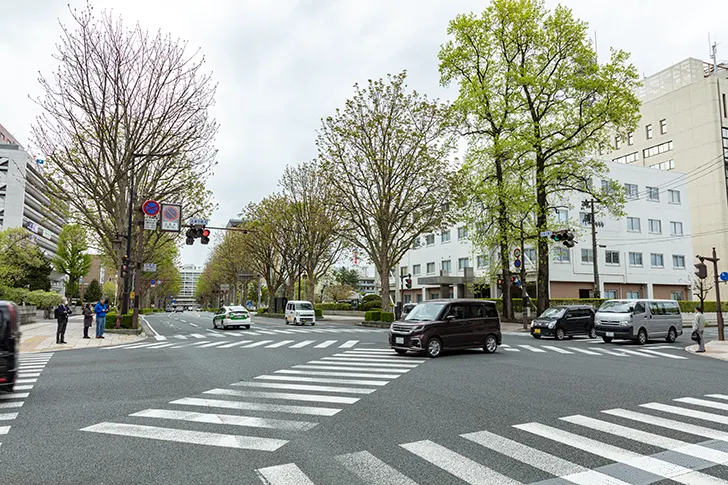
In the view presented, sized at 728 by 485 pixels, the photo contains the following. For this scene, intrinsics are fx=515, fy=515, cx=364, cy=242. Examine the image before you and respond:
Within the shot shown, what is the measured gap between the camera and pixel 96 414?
7.50 m

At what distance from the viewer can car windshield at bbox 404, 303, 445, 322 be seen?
1596 cm

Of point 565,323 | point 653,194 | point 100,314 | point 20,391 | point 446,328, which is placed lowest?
point 20,391

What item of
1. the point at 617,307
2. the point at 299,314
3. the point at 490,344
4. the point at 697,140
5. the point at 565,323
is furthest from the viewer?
the point at 697,140

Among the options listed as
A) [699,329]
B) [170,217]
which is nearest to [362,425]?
[699,329]

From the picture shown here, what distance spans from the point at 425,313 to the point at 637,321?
11.2 meters

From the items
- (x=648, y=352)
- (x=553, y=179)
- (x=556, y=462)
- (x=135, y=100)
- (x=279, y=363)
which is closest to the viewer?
(x=556, y=462)

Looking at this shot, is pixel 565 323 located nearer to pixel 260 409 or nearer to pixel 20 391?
pixel 260 409

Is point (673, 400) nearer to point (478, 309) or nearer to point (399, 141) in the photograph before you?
point (478, 309)

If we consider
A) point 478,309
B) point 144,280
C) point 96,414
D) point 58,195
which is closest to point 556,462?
point 96,414

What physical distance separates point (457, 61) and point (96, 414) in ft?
103

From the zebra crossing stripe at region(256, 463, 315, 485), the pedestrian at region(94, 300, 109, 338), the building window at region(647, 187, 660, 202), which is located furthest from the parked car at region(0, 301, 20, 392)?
the building window at region(647, 187, 660, 202)

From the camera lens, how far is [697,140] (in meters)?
59.7

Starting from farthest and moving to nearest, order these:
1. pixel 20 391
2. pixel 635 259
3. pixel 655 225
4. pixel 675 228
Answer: pixel 675 228
pixel 655 225
pixel 635 259
pixel 20 391

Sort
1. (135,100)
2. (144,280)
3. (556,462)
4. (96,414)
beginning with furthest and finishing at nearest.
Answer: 1. (144,280)
2. (135,100)
3. (96,414)
4. (556,462)
